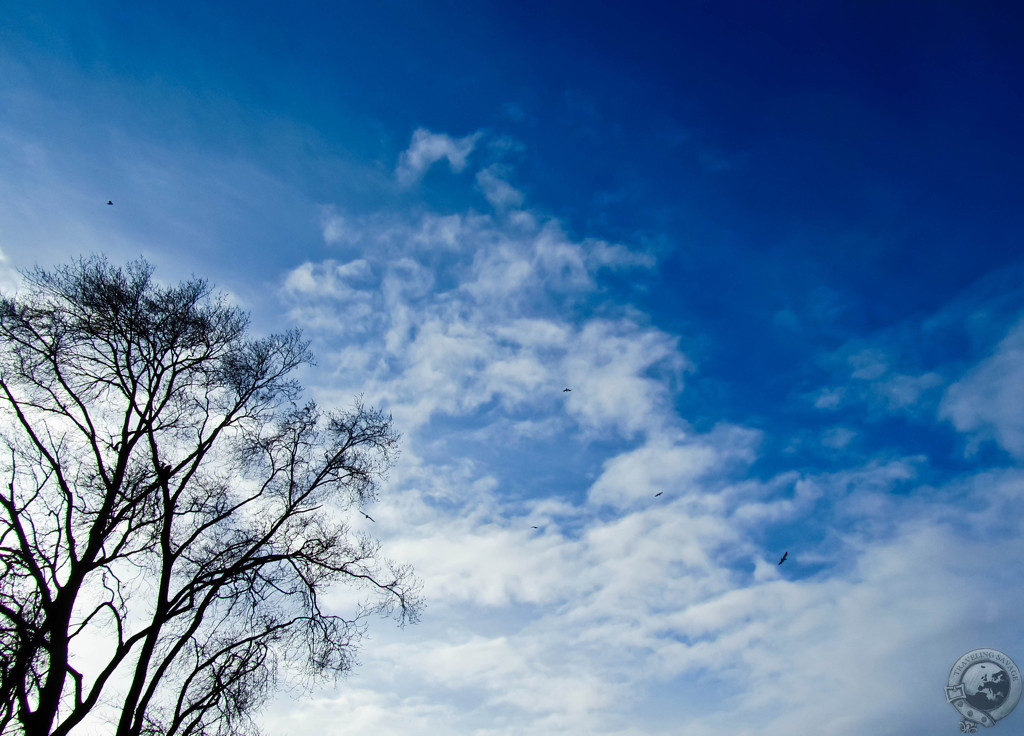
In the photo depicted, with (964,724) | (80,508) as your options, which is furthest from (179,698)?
(964,724)

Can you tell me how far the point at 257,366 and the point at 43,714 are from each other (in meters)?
7.94

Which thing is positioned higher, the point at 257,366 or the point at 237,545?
the point at 257,366

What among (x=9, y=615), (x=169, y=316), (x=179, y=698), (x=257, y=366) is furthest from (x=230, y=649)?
(x=169, y=316)

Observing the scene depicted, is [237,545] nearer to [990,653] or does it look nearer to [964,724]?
[990,653]

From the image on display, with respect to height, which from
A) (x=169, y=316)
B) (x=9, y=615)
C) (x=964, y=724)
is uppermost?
(x=169, y=316)

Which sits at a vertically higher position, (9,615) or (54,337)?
(54,337)

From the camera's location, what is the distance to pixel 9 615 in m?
9.39

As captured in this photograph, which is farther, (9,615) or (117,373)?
(117,373)

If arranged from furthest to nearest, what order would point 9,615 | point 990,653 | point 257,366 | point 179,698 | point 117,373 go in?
1. point 990,653
2. point 257,366
3. point 117,373
4. point 179,698
5. point 9,615

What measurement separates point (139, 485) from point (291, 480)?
10.5ft

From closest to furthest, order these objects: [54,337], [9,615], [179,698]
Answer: [9,615], [179,698], [54,337]

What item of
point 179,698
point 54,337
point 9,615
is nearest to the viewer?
point 9,615

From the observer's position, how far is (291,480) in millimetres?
13766

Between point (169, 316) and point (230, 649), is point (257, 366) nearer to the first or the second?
point (169, 316)
